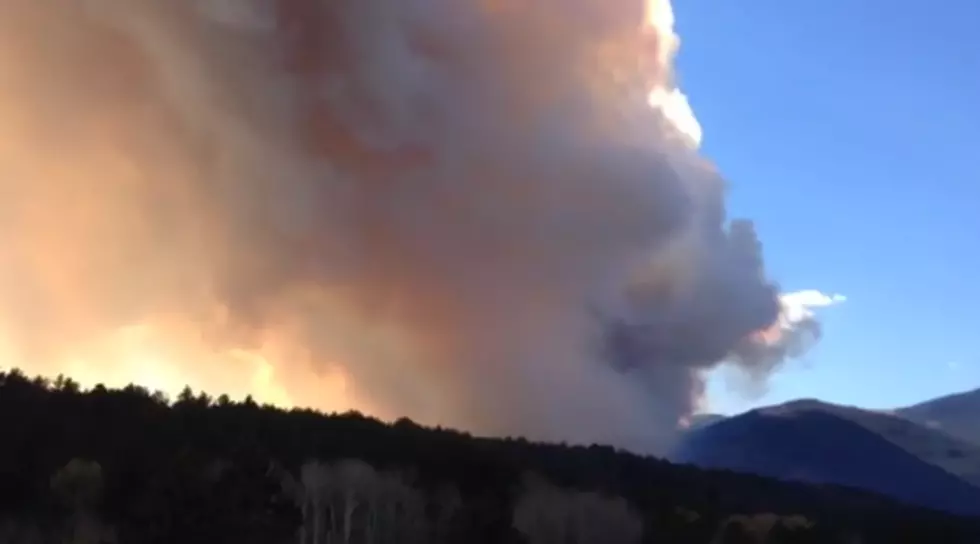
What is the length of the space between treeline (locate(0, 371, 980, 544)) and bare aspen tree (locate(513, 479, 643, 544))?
14 cm

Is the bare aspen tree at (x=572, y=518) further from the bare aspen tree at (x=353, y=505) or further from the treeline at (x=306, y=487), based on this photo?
the bare aspen tree at (x=353, y=505)

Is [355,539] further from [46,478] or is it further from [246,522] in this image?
[46,478]

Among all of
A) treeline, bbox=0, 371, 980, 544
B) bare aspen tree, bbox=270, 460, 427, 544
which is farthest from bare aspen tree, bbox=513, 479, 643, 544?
bare aspen tree, bbox=270, 460, 427, 544

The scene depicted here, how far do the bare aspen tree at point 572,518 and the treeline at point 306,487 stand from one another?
142 mm

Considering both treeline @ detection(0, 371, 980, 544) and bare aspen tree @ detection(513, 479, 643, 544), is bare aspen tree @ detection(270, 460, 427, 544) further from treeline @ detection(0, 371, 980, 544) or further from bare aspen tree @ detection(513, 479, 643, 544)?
bare aspen tree @ detection(513, 479, 643, 544)

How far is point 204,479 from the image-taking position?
5144cm

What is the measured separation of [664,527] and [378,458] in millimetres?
18820

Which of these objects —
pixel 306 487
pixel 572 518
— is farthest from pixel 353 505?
pixel 572 518

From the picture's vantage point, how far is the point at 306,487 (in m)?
61.5

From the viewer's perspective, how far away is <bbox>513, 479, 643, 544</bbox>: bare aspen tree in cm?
6819

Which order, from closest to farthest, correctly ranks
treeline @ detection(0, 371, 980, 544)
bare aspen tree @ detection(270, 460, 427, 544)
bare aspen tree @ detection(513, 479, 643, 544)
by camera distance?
1. treeline @ detection(0, 371, 980, 544)
2. bare aspen tree @ detection(270, 460, 427, 544)
3. bare aspen tree @ detection(513, 479, 643, 544)

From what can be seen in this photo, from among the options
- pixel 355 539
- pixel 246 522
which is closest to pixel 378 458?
pixel 355 539

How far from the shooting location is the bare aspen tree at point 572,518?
6819cm

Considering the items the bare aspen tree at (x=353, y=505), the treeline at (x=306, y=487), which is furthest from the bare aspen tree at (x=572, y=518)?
the bare aspen tree at (x=353, y=505)
